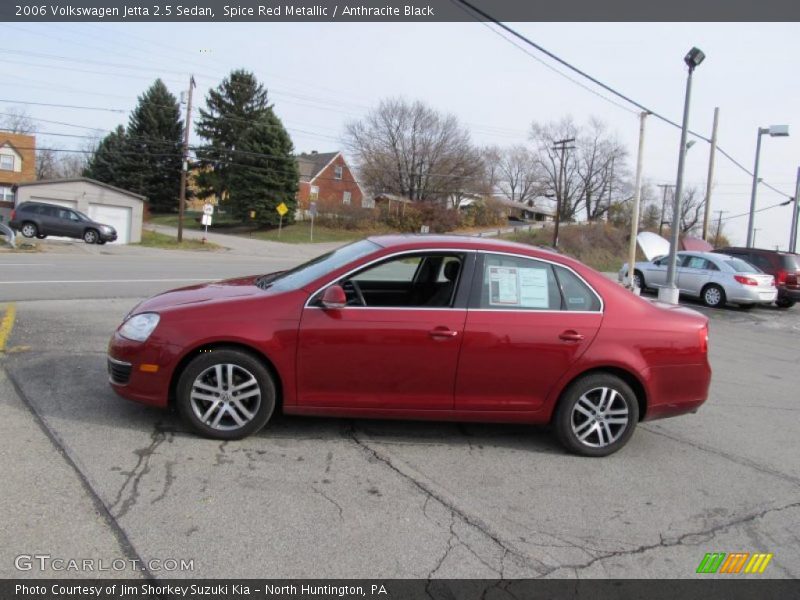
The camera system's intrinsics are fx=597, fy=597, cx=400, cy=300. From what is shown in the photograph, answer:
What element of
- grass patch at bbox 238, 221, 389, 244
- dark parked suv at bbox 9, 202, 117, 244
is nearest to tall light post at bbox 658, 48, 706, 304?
dark parked suv at bbox 9, 202, 117, 244

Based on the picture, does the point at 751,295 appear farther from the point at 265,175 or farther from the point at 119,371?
the point at 265,175

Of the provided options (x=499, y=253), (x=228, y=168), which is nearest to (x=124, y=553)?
(x=499, y=253)

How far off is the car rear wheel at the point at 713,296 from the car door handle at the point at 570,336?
47.4 ft

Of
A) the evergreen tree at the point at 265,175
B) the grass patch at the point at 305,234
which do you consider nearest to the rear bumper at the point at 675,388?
the grass patch at the point at 305,234

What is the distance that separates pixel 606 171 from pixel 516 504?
8607 cm

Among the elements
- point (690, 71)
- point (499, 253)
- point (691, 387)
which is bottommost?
point (691, 387)

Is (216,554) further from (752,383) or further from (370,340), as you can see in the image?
(752,383)

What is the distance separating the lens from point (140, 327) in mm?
A: 4234

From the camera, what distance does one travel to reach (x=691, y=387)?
15.1 feet

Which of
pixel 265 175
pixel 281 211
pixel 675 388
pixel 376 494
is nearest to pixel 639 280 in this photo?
pixel 675 388

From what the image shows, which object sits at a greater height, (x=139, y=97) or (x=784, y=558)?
(x=139, y=97)

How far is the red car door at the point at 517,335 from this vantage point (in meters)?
4.30

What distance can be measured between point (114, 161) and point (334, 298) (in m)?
64.2

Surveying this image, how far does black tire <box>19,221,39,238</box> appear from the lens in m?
28.7
